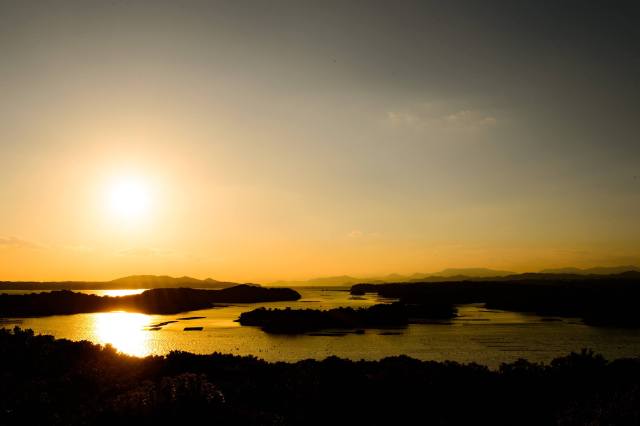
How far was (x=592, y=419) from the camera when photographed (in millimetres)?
15859

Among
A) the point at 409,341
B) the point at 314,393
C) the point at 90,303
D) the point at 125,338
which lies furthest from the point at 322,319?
the point at 90,303

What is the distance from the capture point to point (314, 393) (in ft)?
76.6

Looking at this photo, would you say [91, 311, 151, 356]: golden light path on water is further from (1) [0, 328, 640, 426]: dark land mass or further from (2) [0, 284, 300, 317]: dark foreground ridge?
(2) [0, 284, 300, 317]: dark foreground ridge

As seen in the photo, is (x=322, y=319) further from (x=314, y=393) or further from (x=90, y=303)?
(x=90, y=303)

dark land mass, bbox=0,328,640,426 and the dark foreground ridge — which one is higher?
dark land mass, bbox=0,328,640,426

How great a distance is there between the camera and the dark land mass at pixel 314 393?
13.6 metres

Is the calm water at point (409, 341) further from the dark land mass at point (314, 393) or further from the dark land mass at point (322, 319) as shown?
the dark land mass at point (314, 393)

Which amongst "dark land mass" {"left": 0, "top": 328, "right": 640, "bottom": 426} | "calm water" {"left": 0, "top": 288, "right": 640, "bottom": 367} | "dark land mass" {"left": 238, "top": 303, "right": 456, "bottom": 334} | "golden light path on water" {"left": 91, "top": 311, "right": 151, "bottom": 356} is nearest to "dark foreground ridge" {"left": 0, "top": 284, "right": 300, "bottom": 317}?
"golden light path on water" {"left": 91, "top": 311, "right": 151, "bottom": 356}

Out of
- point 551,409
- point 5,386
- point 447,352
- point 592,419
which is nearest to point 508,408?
point 551,409

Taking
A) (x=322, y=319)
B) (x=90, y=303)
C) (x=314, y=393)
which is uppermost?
(x=314, y=393)

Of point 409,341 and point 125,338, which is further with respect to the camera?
point 125,338

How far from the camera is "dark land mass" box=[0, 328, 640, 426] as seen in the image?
44.5ft

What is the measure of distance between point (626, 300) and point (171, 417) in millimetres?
134824

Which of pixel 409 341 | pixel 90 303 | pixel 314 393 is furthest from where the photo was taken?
pixel 90 303
